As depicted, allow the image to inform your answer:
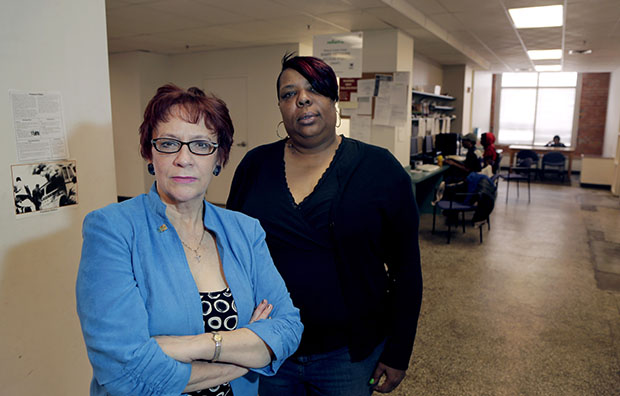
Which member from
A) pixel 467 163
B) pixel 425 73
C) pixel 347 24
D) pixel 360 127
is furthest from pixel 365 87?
pixel 425 73

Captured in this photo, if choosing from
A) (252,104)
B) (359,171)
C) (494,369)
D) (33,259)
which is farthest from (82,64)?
(252,104)

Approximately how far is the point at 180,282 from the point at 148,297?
8 cm

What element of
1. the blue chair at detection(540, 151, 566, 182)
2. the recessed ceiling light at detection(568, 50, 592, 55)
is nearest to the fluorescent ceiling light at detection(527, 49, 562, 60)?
the recessed ceiling light at detection(568, 50, 592, 55)

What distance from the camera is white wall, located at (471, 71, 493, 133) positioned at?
36.8 feet

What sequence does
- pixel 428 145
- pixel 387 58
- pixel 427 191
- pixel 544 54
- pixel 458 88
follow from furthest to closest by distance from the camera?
pixel 458 88
pixel 544 54
pixel 428 145
pixel 427 191
pixel 387 58

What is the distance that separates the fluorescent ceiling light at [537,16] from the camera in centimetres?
480

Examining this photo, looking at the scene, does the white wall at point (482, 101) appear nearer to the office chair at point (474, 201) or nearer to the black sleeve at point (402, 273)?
the office chair at point (474, 201)

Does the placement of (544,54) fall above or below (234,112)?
above

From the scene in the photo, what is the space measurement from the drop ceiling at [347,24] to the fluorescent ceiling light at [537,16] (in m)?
0.10

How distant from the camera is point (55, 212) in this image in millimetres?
1640

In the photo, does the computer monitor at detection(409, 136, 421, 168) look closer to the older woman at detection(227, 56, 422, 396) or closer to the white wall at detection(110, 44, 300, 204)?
the white wall at detection(110, 44, 300, 204)

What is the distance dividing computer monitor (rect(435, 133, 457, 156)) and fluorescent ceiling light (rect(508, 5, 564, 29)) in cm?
243

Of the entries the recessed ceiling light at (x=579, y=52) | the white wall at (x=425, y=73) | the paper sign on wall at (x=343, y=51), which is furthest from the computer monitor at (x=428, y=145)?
the paper sign on wall at (x=343, y=51)

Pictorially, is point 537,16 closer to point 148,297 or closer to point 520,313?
point 520,313
